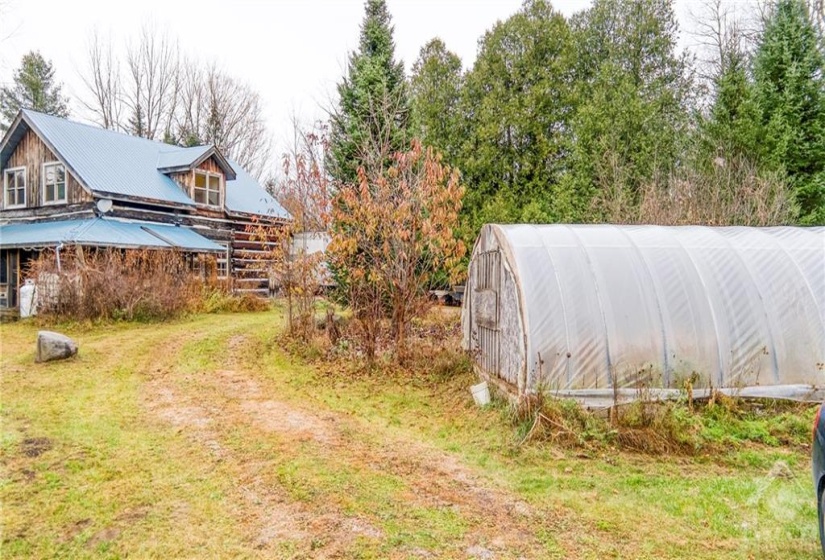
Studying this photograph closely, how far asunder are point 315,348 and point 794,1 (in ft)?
59.5

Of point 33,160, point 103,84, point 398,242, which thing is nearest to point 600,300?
point 398,242

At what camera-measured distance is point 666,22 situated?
21469mm

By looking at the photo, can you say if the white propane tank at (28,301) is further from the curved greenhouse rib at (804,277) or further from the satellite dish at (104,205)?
the curved greenhouse rib at (804,277)

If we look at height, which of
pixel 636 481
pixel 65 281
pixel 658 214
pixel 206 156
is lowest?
pixel 636 481

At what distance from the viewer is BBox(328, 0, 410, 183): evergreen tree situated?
541 inches

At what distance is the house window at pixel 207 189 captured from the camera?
21.2m

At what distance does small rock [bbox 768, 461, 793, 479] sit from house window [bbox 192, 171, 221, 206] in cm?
2077

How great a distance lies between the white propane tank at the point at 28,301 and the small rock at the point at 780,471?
1704 centimetres

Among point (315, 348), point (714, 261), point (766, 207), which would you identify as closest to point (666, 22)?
point (766, 207)

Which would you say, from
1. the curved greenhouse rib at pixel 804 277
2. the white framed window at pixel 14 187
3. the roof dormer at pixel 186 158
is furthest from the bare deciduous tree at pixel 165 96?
the curved greenhouse rib at pixel 804 277

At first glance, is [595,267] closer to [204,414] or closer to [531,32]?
[204,414]

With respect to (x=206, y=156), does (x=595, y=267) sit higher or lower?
lower

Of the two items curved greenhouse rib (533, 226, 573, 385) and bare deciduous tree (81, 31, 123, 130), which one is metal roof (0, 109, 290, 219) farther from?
bare deciduous tree (81, 31, 123, 130)

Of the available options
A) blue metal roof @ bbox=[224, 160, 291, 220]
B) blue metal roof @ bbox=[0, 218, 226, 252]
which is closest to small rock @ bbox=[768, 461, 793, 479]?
blue metal roof @ bbox=[0, 218, 226, 252]
